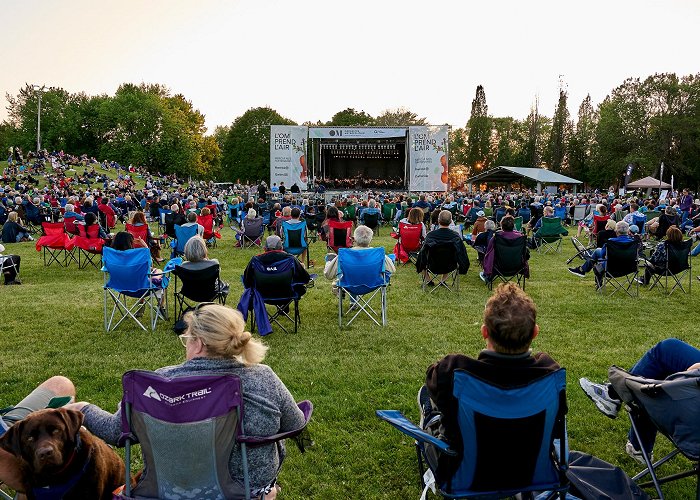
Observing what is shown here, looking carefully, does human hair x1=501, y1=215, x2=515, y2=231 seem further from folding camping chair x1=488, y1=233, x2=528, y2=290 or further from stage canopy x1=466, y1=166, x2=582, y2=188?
stage canopy x1=466, y1=166, x2=582, y2=188

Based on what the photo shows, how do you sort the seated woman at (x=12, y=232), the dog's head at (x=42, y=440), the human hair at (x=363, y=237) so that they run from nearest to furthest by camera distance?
the dog's head at (x=42, y=440)
the human hair at (x=363, y=237)
the seated woman at (x=12, y=232)

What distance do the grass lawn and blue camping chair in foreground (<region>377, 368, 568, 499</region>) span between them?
0.80 meters

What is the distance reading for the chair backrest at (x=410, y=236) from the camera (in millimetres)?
9382

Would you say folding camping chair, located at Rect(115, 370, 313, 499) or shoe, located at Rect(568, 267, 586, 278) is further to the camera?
shoe, located at Rect(568, 267, 586, 278)

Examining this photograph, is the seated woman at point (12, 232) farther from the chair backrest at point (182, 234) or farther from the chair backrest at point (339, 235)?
the chair backrest at point (339, 235)

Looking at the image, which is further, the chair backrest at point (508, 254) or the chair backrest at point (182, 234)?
the chair backrest at point (182, 234)

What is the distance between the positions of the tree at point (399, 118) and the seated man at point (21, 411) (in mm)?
60930

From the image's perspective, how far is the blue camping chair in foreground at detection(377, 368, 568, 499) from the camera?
1.99 meters

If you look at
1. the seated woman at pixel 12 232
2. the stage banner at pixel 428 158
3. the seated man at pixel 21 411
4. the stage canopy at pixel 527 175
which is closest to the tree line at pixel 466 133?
the stage canopy at pixel 527 175

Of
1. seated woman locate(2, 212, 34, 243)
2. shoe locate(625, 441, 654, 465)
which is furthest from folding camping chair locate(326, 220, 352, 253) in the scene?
seated woman locate(2, 212, 34, 243)

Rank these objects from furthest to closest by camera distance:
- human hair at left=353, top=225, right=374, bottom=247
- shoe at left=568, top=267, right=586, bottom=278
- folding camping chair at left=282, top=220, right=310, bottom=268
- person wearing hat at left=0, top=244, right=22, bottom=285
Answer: folding camping chair at left=282, top=220, right=310, bottom=268, shoe at left=568, top=267, right=586, bottom=278, person wearing hat at left=0, top=244, right=22, bottom=285, human hair at left=353, top=225, right=374, bottom=247

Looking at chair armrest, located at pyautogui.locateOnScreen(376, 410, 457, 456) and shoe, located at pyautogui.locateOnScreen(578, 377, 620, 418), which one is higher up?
chair armrest, located at pyautogui.locateOnScreen(376, 410, 457, 456)

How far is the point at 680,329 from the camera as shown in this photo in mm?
5746

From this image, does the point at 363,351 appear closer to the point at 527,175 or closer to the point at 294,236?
the point at 294,236
